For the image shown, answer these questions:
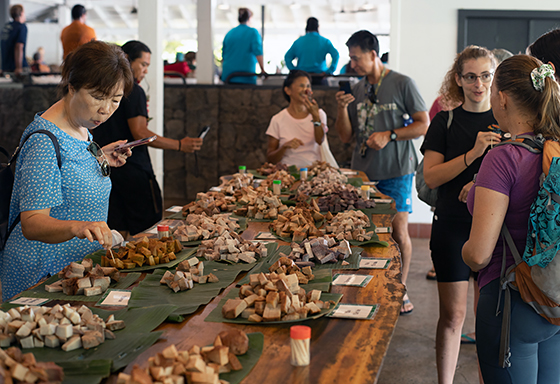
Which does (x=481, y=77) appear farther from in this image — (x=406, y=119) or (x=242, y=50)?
(x=242, y=50)

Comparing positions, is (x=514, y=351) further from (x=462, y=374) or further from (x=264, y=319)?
(x=462, y=374)

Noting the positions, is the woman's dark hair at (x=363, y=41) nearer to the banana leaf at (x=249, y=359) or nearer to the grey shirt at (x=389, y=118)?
the grey shirt at (x=389, y=118)

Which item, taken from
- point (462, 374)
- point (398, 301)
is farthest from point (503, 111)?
point (462, 374)

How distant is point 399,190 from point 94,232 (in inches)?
107

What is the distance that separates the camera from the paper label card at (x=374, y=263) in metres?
1.89

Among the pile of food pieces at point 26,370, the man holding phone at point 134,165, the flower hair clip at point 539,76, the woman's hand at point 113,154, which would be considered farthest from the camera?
the man holding phone at point 134,165

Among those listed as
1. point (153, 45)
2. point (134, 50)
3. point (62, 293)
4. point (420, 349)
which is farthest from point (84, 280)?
point (153, 45)

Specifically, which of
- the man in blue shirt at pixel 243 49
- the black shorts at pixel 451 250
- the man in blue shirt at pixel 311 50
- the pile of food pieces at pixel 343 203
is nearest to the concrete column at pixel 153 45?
the man in blue shirt at pixel 243 49

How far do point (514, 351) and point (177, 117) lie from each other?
6.24m

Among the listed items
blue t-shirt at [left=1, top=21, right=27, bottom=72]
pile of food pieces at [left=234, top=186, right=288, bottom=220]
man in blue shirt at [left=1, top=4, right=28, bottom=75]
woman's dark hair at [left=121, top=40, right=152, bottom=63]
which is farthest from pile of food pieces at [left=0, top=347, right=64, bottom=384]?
blue t-shirt at [left=1, top=21, right=27, bottom=72]

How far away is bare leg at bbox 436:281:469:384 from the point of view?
242 cm

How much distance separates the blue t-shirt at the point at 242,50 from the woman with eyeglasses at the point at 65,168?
17.5 feet

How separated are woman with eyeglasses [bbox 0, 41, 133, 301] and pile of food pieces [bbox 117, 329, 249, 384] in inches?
32.4

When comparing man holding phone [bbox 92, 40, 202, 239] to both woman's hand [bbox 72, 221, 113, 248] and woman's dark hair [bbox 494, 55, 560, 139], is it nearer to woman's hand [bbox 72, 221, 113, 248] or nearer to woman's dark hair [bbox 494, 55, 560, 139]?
woman's hand [bbox 72, 221, 113, 248]
